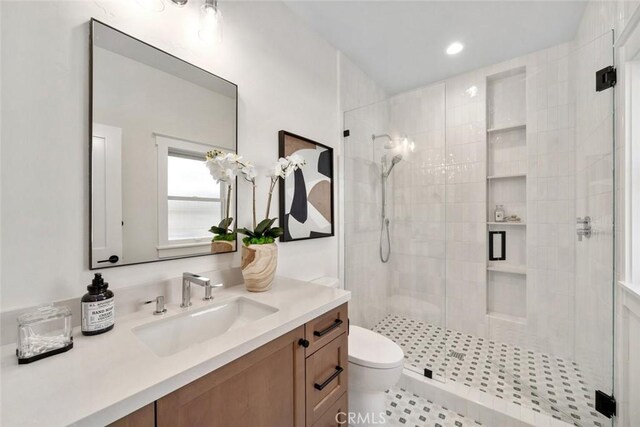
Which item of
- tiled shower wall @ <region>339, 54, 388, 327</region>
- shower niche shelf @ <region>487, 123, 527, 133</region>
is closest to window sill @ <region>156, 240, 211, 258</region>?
tiled shower wall @ <region>339, 54, 388, 327</region>

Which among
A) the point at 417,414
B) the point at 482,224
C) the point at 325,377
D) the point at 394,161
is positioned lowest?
the point at 417,414

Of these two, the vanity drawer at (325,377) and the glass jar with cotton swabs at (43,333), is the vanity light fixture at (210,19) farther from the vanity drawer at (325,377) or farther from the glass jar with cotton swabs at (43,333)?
the vanity drawer at (325,377)

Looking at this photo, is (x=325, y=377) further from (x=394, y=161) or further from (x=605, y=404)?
(x=394, y=161)

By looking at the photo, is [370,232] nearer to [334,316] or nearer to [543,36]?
[334,316]

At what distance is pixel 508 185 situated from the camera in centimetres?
241

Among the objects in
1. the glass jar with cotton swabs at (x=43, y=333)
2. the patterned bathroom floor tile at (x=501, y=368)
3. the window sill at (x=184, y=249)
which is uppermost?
the window sill at (x=184, y=249)

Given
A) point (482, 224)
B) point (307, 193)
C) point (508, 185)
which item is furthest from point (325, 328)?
point (508, 185)

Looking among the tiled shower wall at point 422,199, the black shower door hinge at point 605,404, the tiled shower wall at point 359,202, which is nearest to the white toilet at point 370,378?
the tiled shower wall at point 359,202

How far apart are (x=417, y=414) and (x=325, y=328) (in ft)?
3.51

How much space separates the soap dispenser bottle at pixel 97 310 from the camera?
796 millimetres

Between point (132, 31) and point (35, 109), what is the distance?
476 millimetres

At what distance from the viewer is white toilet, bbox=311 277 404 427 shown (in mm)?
1381

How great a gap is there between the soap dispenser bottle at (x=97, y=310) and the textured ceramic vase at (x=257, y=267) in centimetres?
51

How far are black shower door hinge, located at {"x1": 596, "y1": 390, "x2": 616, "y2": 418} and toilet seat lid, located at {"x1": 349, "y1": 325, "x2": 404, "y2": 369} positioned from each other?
101 centimetres
